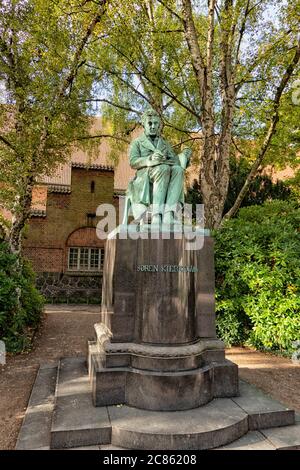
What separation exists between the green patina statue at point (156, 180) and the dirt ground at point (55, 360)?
117 inches

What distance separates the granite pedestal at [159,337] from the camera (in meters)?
3.82

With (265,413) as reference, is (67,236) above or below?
above

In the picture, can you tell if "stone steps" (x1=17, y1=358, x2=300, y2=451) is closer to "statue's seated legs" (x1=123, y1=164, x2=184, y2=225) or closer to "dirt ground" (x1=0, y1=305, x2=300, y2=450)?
"dirt ground" (x1=0, y1=305, x2=300, y2=450)

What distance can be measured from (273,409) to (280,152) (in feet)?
41.6

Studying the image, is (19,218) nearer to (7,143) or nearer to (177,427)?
(7,143)

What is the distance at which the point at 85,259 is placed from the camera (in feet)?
66.3

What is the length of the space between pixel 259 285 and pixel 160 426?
179 inches

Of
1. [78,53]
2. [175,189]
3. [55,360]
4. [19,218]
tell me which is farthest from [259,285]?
[78,53]

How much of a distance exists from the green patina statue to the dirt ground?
2.97m

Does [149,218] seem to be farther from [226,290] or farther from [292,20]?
[292,20]

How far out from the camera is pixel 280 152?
A: 14242mm

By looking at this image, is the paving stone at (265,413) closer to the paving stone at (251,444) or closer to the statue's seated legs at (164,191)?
the paving stone at (251,444)
